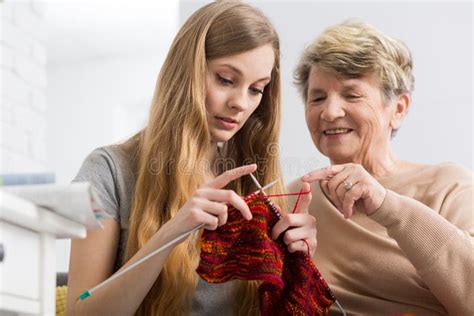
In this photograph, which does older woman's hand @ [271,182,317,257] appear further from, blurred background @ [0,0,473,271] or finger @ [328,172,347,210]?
blurred background @ [0,0,473,271]

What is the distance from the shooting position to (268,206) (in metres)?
1.50

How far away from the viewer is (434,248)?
5.08 ft

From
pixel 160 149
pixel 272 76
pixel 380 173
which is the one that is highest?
pixel 272 76

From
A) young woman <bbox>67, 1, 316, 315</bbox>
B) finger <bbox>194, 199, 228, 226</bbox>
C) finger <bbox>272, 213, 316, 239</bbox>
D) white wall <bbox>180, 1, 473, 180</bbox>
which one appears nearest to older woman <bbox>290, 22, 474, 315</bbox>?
finger <bbox>272, 213, 316, 239</bbox>

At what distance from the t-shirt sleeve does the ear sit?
837mm

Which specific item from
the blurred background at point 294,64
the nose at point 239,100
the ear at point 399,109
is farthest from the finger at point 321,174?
the blurred background at point 294,64

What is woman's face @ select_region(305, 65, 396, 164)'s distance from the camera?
187cm

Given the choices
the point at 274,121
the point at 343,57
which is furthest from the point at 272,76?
the point at 343,57

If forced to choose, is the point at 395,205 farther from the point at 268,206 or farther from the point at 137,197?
the point at 137,197

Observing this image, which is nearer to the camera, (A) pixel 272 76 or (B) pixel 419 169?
(A) pixel 272 76

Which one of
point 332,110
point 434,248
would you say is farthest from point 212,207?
point 332,110

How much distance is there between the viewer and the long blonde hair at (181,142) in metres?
1.54

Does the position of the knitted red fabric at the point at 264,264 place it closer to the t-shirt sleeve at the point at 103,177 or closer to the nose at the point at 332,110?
the t-shirt sleeve at the point at 103,177

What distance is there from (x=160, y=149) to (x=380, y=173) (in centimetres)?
68
